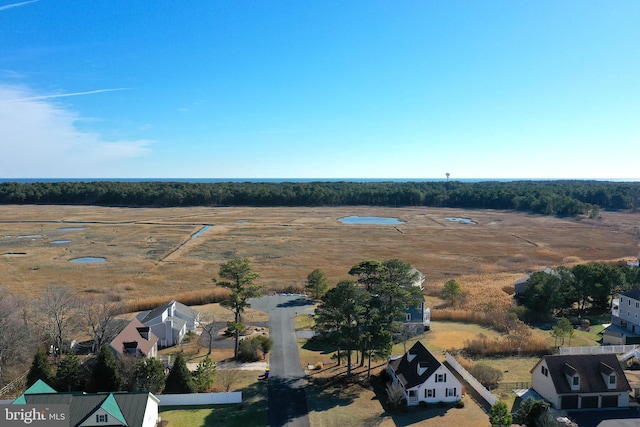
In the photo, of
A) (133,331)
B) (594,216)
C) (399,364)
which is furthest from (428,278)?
(594,216)

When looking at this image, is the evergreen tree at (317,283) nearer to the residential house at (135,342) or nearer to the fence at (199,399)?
the residential house at (135,342)

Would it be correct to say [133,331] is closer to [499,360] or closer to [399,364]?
[399,364]

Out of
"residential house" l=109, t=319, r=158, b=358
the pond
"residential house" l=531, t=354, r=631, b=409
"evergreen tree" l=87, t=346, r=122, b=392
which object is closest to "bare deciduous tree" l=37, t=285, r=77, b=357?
"residential house" l=109, t=319, r=158, b=358

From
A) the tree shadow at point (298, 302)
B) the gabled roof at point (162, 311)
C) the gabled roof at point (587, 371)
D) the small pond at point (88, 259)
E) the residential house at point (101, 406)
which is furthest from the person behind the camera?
the small pond at point (88, 259)

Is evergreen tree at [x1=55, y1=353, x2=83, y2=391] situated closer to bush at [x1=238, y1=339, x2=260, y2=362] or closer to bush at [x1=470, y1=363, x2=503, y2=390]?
bush at [x1=238, y1=339, x2=260, y2=362]

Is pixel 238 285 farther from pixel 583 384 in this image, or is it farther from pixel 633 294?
pixel 633 294

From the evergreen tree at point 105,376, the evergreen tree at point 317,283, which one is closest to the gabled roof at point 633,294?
the evergreen tree at point 317,283

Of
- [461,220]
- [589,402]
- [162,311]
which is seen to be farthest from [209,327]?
[461,220]
